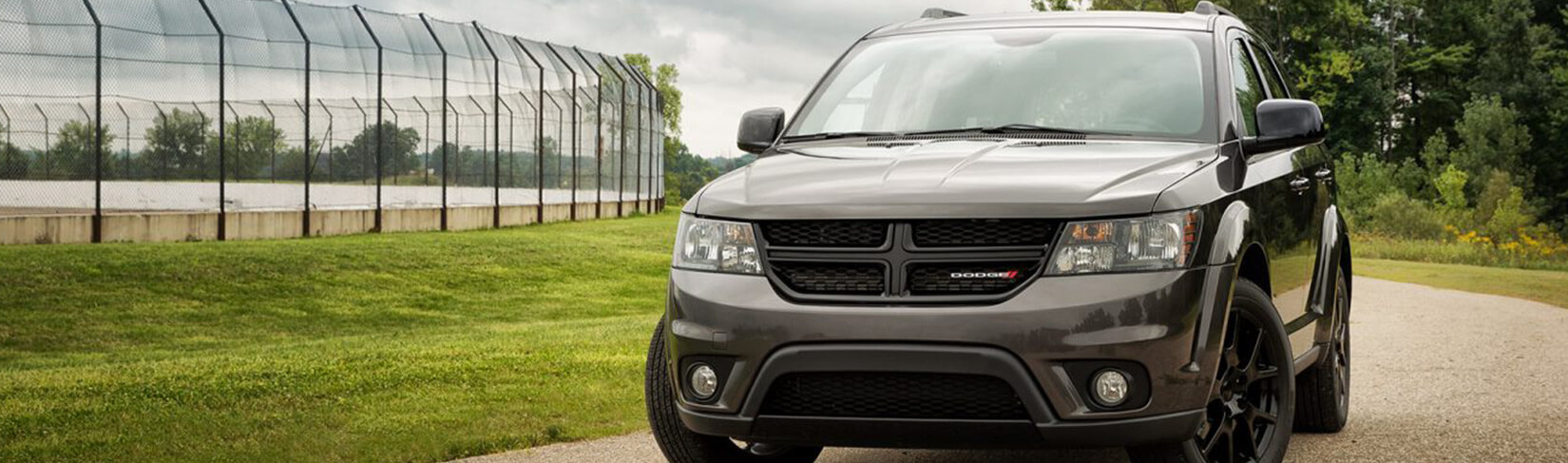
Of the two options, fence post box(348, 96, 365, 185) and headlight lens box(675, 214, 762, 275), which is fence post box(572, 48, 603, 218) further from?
headlight lens box(675, 214, 762, 275)

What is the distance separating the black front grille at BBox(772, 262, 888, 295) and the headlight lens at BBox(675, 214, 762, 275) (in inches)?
3.7

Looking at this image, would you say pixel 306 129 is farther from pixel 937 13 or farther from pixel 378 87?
pixel 937 13

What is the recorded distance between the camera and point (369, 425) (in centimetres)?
825

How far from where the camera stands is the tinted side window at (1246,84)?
6.39 metres

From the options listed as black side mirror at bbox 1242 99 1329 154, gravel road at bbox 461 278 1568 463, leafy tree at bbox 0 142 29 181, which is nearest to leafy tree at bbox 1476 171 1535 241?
gravel road at bbox 461 278 1568 463

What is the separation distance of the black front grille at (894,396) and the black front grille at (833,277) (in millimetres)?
230

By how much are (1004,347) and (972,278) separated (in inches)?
8.6

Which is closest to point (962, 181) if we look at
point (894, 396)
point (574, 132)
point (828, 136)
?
point (894, 396)

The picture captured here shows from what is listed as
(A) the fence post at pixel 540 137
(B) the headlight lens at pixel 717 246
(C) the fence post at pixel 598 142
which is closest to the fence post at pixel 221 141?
(A) the fence post at pixel 540 137

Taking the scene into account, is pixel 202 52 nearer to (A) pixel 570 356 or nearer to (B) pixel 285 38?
(B) pixel 285 38

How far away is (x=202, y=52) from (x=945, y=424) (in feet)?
82.0

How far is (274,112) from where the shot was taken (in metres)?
29.3

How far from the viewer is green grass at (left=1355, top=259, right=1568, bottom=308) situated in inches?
888

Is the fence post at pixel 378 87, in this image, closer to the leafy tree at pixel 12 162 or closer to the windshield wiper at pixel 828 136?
the leafy tree at pixel 12 162
